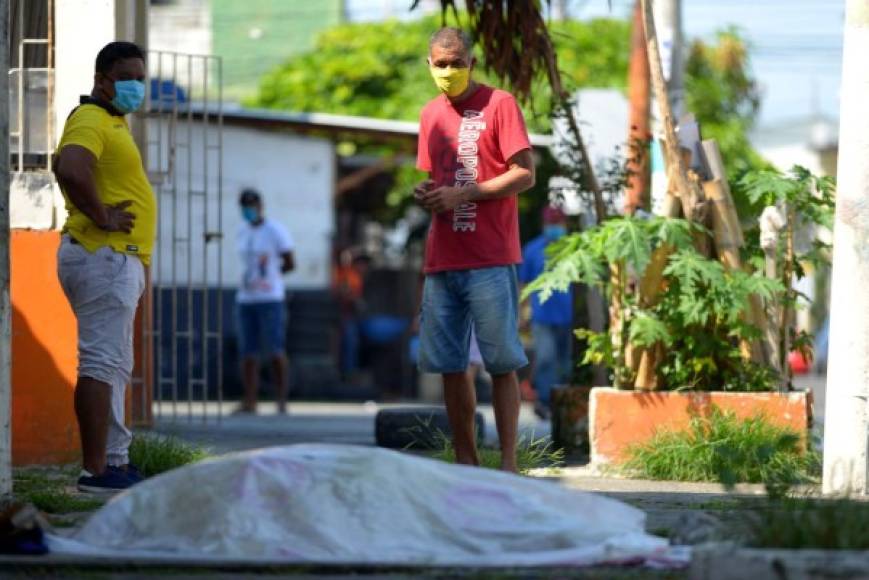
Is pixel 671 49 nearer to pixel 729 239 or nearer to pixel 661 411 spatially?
pixel 729 239

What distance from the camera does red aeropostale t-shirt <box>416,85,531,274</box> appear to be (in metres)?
7.85

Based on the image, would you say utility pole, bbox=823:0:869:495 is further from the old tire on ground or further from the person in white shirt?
the person in white shirt

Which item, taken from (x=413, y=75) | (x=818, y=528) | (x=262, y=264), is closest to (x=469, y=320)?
(x=818, y=528)

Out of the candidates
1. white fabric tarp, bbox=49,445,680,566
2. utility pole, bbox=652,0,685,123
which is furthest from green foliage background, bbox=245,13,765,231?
white fabric tarp, bbox=49,445,680,566

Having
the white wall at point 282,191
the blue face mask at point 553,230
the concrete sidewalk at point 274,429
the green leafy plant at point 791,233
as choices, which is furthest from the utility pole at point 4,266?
the white wall at point 282,191

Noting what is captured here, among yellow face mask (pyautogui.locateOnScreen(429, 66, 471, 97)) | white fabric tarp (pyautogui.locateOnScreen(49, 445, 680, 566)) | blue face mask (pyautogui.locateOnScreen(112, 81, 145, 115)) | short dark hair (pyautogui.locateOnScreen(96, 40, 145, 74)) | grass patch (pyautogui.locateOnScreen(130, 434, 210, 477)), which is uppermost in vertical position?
short dark hair (pyautogui.locateOnScreen(96, 40, 145, 74))

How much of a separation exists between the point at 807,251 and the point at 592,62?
19811mm

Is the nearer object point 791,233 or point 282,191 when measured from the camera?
point 791,233

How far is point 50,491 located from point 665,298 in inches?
136

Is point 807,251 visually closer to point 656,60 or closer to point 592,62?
point 656,60

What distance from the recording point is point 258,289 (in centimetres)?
1554

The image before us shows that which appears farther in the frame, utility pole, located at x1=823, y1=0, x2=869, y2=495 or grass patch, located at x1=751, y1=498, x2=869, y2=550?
utility pole, located at x1=823, y1=0, x2=869, y2=495

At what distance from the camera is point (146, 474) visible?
27.5ft

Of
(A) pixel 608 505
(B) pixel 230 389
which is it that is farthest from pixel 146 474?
(B) pixel 230 389
